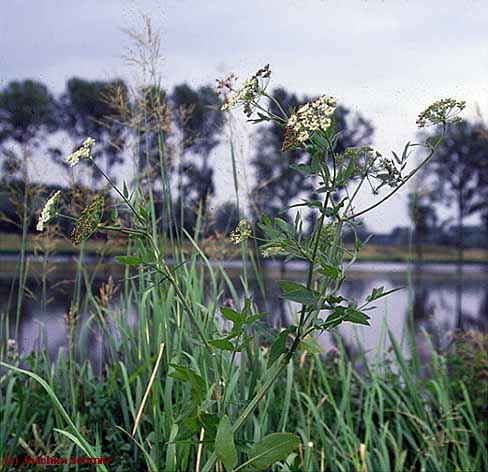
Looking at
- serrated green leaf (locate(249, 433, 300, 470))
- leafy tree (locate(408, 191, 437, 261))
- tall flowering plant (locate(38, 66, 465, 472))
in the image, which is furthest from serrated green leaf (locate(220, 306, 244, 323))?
leafy tree (locate(408, 191, 437, 261))

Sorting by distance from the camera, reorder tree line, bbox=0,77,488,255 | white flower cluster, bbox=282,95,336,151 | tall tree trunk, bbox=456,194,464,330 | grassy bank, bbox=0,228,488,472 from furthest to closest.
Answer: tall tree trunk, bbox=456,194,464,330 < tree line, bbox=0,77,488,255 < grassy bank, bbox=0,228,488,472 < white flower cluster, bbox=282,95,336,151

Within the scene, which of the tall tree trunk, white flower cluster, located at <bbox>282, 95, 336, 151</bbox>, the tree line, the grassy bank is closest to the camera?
white flower cluster, located at <bbox>282, 95, 336, 151</bbox>

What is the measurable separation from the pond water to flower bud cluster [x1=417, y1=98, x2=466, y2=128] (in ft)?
3.90

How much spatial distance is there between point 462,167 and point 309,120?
198 cm

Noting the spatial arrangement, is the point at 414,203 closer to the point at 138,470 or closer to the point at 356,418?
the point at 356,418

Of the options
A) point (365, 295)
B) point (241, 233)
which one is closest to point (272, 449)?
point (241, 233)

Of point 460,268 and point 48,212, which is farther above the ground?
point 48,212

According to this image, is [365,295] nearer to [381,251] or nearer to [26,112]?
[381,251]

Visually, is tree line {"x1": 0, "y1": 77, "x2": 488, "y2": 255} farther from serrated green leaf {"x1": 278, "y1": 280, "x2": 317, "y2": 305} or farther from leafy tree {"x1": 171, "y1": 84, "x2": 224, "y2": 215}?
serrated green leaf {"x1": 278, "y1": 280, "x2": 317, "y2": 305}

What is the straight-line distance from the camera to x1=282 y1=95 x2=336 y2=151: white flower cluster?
61 centimetres

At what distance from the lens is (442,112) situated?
702mm

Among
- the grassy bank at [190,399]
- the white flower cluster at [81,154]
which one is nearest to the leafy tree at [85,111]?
the grassy bank at [190,399]

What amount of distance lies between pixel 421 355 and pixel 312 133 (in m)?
1.84

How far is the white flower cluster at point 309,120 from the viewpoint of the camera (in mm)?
607
